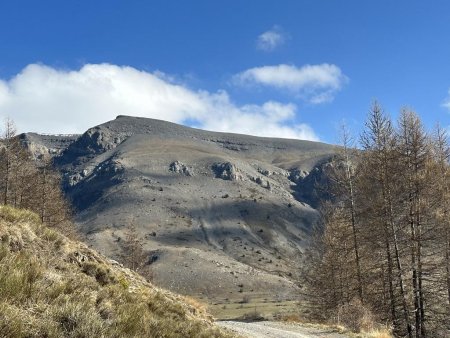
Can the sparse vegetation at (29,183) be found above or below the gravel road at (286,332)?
above

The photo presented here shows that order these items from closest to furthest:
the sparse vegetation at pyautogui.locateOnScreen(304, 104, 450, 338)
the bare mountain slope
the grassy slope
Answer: the grassy slope
the sparse vegetation at pyautogui.locateOnScreen(304, 104, 450, 338)
the bare mountain slope

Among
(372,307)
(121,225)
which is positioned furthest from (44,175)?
(121,225)

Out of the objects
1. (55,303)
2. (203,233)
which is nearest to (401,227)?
(55,303)

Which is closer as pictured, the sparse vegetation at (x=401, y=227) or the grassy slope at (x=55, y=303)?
the grassy slope at (x=55, y=303)

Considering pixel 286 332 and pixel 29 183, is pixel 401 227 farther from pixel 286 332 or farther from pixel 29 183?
pixel 29 183

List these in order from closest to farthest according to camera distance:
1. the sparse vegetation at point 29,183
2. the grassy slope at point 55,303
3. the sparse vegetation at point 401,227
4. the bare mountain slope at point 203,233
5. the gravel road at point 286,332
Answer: the grassy slope at point 55,303, the gravel road at point 286,332, the sparse vegetation at point 401,227, the sparse vegetation at point 29,183, the bare mountain slope at point 203,233

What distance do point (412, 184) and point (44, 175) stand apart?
32823 millimetres

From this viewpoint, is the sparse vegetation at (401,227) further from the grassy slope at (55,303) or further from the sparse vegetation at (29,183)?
the sparse vegetation at (29,183)

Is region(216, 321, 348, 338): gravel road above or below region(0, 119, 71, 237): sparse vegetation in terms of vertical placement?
below

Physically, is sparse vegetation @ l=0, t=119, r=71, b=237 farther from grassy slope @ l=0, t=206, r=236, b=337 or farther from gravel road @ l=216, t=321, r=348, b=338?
grassy slope @ l=0, t=206, r=236, b=337

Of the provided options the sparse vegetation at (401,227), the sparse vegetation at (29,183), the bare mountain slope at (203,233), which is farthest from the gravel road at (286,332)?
the bare mountain slope at (203,233)

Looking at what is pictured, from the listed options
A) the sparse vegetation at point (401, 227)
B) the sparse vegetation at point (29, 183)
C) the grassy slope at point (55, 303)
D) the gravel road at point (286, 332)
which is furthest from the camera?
the sparse vegetation at point (29, 183)

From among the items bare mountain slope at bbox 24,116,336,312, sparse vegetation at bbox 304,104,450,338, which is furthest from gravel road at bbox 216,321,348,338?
bare mountain slope at bbox 24,116,336,312

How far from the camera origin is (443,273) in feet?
84.4
